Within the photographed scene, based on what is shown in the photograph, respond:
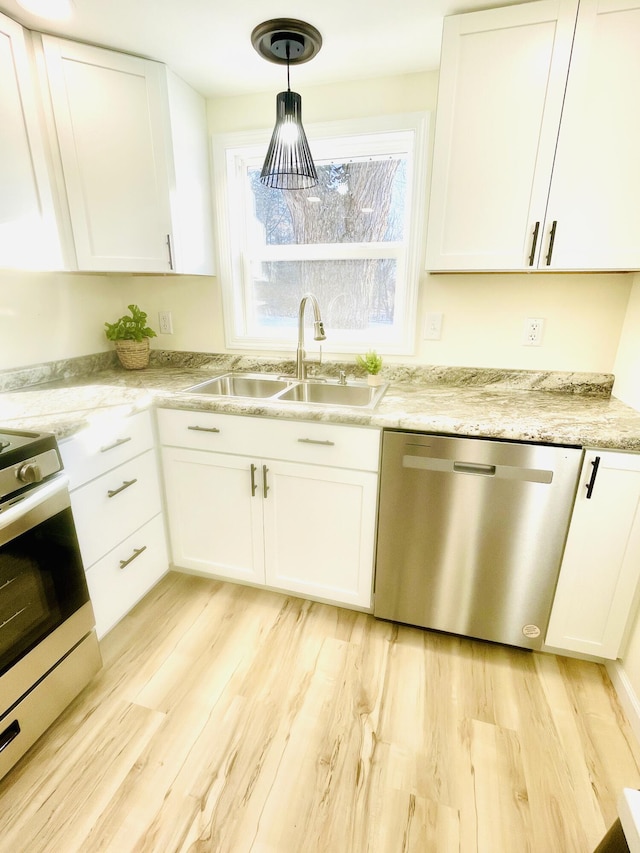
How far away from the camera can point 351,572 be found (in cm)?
167

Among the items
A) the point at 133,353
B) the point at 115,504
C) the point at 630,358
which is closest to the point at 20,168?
the point at 133,353

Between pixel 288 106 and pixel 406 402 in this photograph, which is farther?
pixel 406 402

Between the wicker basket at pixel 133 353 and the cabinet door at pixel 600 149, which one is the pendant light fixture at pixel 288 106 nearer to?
the cabinet door at pixel 600 149

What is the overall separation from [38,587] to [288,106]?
173 cm

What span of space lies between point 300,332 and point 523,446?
108 cm

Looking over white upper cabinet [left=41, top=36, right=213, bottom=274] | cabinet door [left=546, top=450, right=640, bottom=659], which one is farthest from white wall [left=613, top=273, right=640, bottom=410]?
white upper cabinet [left=41, top=36, right=213, bottom=274]

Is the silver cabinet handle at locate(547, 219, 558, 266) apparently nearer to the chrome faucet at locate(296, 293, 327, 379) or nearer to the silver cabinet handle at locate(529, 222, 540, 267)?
the silver cabinet handle at locate(529, 222, 540, 267)

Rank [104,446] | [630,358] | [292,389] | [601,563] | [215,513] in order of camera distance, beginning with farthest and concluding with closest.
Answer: [292,389]
[215,513]
[630,358]
[104,446]
[601,563]

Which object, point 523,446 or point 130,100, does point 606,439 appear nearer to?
point 523,446

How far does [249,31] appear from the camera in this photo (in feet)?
4.66

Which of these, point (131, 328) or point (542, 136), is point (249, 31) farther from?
point (131, 328)

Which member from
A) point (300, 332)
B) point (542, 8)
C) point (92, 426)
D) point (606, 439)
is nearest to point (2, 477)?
point (92, 426)

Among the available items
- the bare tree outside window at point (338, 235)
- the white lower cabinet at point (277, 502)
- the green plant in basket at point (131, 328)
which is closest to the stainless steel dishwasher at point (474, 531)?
the white lower cabinet at point (277, 502)

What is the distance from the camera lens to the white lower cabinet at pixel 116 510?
4.64 ft
